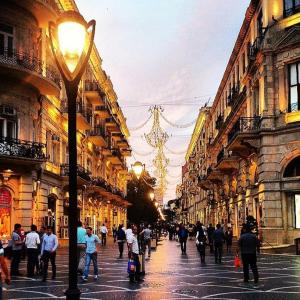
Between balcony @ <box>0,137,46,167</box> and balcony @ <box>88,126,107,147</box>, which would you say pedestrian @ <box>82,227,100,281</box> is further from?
balcony @ <box>88,126,107,147</box>

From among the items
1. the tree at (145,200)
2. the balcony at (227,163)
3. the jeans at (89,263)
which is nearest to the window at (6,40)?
the jeans at (89,263)

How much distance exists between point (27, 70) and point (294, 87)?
14789 millimetres

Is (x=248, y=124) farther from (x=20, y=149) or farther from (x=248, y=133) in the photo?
(x=20, y=149)

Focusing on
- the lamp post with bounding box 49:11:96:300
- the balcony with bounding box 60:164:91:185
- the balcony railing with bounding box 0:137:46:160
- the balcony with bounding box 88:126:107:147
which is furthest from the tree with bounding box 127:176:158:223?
the lamp post with bounding box 49:11:96:300

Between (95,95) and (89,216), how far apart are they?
36.1 feet

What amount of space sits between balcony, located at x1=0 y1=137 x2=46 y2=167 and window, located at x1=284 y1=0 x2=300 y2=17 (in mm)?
15894

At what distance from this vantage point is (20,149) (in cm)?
3005

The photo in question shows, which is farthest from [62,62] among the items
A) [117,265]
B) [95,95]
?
[95,95]

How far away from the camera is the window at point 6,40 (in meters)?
30.4

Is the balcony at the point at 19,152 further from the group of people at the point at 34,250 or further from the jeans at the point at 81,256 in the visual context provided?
the jeans at the point at 81,256

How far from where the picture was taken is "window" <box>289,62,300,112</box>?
108 feet

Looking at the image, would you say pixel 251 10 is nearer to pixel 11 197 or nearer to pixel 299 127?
pixel 299 127

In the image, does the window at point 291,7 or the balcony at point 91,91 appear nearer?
the window at point 291,7

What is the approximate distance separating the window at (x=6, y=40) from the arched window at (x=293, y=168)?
1648 cm
